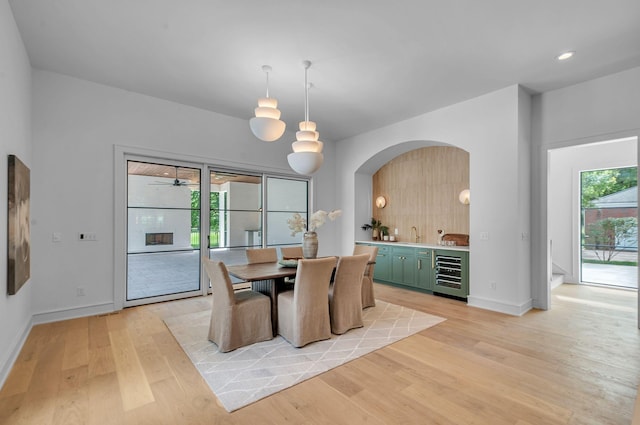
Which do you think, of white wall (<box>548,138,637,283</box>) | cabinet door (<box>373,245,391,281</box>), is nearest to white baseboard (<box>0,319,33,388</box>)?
cabinet door (<box>373,245,391,281</box>)

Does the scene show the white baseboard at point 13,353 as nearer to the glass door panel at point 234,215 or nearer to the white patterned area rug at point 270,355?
the white patterned area rug at point 270,355

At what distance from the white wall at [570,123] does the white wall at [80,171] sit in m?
5.40

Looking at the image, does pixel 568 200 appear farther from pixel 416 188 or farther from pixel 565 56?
pixel 565 56

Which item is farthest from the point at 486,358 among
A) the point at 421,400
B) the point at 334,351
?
the point at 334,351

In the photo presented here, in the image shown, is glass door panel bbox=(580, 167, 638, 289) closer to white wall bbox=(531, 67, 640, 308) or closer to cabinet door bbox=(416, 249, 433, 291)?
white wall bbox=(531, 67, 640, 308)

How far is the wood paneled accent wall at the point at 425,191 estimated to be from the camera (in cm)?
542

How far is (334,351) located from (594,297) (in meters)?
4.69

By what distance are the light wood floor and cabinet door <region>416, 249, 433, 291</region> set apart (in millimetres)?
1433

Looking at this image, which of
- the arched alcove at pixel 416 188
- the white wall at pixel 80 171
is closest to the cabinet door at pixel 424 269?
the arched alcove at pixel 416 188

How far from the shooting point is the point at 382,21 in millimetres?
2766

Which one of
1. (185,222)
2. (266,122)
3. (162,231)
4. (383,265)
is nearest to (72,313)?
(162,231)

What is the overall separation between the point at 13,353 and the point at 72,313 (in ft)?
3.96

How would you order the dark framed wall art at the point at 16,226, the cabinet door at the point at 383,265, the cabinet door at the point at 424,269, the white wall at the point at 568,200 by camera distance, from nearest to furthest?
the dark framed wall art at the point at 16,226 < the cabinet door at the point at 424,269 < the white wall at the point at 568,200 < the cabinet door at the point at 383,265

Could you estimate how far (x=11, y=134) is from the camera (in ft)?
8.86
